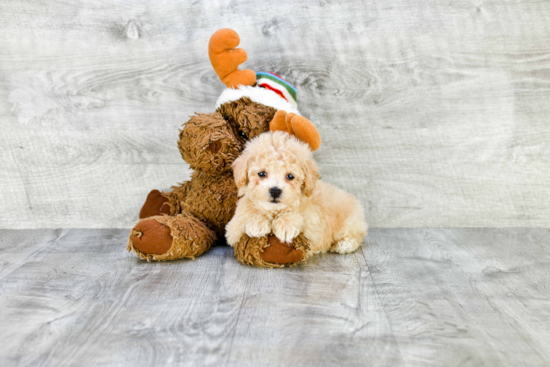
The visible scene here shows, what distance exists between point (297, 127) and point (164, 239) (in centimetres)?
46

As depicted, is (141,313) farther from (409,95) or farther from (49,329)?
(409,95)

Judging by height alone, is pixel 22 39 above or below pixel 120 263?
above

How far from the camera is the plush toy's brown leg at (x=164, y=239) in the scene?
1.17 m

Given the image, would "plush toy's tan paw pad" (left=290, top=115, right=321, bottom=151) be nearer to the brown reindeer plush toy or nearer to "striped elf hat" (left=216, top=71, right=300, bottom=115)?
the brown reindeer plush toy

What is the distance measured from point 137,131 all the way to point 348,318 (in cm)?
104

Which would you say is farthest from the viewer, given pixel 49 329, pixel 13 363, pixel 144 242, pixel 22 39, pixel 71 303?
pixel 22 39

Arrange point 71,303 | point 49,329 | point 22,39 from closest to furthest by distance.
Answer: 1. point 49,329
2. point 71,303
3. point 22,39

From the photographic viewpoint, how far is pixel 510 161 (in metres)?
1.60

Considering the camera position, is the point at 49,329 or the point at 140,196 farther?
the point at 140,196

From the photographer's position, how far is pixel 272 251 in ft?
3.75

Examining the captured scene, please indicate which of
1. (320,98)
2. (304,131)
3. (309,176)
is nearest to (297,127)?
(304,131)

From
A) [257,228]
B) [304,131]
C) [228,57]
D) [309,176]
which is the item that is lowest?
[257,228]

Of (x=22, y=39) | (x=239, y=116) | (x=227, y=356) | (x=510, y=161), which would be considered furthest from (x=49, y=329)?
(x=510, y=161)

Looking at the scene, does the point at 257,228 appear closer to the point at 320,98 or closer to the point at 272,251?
the point at 272,251
